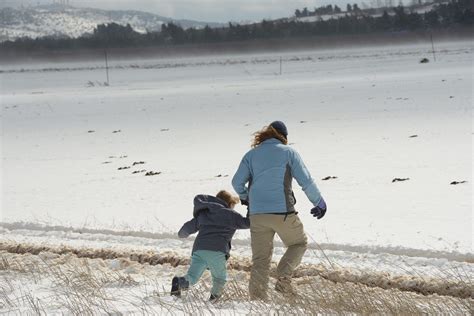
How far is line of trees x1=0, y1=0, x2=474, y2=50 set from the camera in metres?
76.2

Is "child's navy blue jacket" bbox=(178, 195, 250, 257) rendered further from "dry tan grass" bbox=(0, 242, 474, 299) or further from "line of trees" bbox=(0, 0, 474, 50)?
"line of trees" bbox=(0, 0, 474, 50)

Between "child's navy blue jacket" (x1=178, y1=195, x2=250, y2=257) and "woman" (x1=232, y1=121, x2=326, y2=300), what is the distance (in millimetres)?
149

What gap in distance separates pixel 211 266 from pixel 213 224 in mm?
331

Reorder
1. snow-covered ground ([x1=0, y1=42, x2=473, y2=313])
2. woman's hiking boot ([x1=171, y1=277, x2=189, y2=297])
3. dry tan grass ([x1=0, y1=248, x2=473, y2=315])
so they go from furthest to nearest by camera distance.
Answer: snow-covered ground ([x1=0, y1=42, x2=473, y2=313]) → woman's hiking boot ([x1=171, y1=277, x2=189, y2=297]) → dry tan grass ([x1=0, y1=248, x2=473, y2=315])

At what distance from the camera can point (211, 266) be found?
242 inches

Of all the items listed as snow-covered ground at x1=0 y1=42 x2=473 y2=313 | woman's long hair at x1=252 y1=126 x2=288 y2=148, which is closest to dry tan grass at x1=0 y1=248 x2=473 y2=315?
snow-covered ground at x1=0 y1=42 x2=473 y2=313

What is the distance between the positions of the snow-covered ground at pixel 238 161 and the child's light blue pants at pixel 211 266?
85cm

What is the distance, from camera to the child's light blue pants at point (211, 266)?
6.14 m

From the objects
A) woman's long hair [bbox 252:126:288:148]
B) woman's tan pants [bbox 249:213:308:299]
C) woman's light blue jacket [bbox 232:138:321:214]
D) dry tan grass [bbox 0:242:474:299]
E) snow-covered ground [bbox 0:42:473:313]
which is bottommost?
snow-covered ground [bbox 0:42:473:313]

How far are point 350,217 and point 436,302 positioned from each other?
3.85 metres

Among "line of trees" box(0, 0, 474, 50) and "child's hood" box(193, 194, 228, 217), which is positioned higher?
"child's hood" box(193, 194, 228, 217)

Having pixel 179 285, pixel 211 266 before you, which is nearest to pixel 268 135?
pixel 211 266

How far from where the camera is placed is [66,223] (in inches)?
396

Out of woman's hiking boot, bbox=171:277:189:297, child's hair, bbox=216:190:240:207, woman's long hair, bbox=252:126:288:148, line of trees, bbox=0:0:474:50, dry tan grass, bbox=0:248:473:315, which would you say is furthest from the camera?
line of trees, bbox=0:0:474:50
